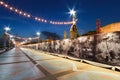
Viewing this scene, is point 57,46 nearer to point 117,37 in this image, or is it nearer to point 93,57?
point 93,57

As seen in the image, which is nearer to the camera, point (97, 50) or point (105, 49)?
point (105, 49)

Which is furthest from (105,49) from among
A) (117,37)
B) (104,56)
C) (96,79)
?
(96,79)

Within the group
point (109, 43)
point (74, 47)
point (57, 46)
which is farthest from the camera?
point (57, 46)

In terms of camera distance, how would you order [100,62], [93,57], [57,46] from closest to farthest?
[100,62]
[93,57]
[57,46]

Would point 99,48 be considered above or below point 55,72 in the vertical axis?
above

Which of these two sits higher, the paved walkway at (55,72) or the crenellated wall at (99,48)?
the crenellated wall at (99,48)

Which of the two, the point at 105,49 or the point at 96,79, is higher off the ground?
the point at 105,49

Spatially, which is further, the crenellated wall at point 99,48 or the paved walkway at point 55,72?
the crenellated wall at point 99,48

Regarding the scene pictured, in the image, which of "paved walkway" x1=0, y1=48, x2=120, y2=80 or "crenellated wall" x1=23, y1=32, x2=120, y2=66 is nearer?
"paved walkway" x1=0, y1=48, x2=120, y2=80

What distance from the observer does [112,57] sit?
855 cm

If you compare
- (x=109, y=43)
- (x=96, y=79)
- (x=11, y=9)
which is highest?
(x=11, y=9)

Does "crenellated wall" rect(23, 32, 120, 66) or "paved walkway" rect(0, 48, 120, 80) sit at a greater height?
"crenellated wall" rect(23, 32, 120, 66)

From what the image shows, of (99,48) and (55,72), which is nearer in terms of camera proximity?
(55,72)

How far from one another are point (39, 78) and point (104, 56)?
4814 mm
